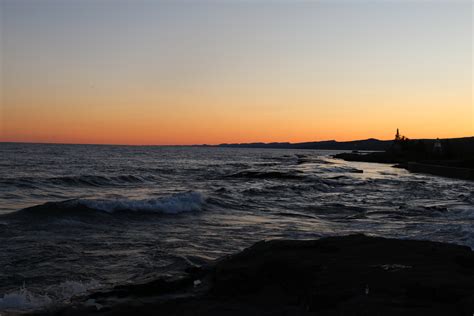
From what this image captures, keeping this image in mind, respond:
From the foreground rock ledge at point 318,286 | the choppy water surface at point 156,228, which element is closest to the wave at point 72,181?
the choppy water surface at point 156,228

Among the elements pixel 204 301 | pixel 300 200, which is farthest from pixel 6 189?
pixel 204 301

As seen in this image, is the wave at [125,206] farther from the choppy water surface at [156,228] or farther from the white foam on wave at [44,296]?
the white foam on wave at [44,296]

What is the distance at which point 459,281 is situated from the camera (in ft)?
19.9

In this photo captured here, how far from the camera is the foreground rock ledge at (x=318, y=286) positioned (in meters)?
5.58

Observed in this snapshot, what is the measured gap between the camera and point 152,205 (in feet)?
62.8

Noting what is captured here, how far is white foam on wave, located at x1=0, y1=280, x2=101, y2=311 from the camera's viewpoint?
22.2 ft

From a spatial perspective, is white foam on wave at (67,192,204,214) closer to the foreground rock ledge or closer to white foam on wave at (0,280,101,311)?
white foam on wave at (0,280,101,311)

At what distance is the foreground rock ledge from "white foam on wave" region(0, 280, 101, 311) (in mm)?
762

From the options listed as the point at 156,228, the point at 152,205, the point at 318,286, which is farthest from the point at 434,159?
the point at 318,286

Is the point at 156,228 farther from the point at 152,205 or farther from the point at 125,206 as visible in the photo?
the point at 152,205

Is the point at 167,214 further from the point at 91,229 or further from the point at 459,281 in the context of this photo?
the point at 459,281

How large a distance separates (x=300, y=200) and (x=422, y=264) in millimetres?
17475

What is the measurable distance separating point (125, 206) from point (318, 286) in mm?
13445

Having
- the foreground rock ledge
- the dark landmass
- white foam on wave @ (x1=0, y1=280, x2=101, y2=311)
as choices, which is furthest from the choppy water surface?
the dark landmass
